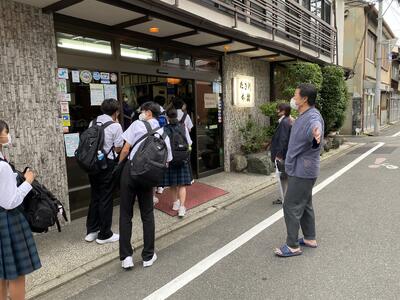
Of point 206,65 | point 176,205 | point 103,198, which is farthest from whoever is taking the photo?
point 206,65

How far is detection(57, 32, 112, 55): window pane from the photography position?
5191mm

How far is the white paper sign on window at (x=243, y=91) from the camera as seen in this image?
9.05 metres

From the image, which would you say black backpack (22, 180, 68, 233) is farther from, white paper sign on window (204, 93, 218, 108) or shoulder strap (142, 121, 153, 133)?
white paper sign on window (204, 93, 218, 108)

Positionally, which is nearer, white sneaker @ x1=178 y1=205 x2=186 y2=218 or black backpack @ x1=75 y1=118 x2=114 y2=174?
black backpack @ x1=75 y1=118 x2=114 y2=174

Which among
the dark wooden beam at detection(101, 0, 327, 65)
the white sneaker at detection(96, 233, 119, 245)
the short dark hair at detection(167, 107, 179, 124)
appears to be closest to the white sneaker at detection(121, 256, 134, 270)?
the white sneaker at detection(96, 233, 119, 245)

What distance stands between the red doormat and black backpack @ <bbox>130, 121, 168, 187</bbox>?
7.15ft

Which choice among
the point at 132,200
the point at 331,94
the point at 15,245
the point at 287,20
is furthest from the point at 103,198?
the point at 331,94

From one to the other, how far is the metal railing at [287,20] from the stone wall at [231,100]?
1047mm

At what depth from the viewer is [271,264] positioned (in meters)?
3.81

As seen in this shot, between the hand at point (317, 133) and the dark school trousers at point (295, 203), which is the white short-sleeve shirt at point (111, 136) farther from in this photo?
the hand at point (317, 133)

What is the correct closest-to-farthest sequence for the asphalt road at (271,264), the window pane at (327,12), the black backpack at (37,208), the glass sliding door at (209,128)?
the black backpack at (37,208) < the asphalt road at (271,264) < the glass sliding door at (209,128) < the window pane at (327,12)

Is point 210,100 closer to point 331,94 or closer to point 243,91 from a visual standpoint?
point 243,91

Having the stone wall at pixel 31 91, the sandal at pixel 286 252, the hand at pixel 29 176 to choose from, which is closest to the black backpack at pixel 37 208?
the hand at pixel 29 176

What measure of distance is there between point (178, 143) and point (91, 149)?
1538 mm
